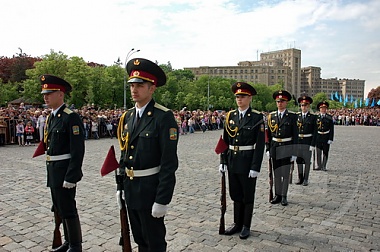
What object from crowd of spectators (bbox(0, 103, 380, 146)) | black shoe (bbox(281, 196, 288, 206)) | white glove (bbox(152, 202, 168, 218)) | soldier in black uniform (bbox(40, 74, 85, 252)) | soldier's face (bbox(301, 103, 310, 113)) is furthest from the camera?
crowd of spectators (bbox(0, 103, 380, 146))

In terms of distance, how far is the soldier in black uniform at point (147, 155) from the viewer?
127 inches

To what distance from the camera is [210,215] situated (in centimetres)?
591

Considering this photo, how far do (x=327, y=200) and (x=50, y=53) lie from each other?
45.9 m

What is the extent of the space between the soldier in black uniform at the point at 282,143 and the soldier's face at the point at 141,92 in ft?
13.6

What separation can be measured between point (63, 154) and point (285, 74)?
151m

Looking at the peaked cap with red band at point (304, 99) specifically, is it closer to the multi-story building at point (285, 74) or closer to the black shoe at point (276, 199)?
the black shoe at point (276, 199)

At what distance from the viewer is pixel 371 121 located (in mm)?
44656

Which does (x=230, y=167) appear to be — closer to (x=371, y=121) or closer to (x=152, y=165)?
(x=152, y=165)

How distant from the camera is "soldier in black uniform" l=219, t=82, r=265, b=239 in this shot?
5.07 metres

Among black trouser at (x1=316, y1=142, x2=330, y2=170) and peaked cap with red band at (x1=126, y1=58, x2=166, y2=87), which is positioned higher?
peaked cap with red band at (x1=126, y1=58, x2=166, y2=87)

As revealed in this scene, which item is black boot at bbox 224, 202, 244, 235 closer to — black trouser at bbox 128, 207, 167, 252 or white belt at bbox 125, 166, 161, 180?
black trouser at bbox 128, 207, 167, 252

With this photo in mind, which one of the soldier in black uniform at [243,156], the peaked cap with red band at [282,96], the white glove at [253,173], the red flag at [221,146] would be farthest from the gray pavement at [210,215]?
the peaked cap with red band at [282,96]

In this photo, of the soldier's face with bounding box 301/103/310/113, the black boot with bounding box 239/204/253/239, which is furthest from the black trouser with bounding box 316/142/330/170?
the black boot with bounding box 239/204/253/239

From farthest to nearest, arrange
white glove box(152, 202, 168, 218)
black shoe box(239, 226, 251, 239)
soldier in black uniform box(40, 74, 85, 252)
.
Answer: black shoe box(239, 226, 251, 239)
soldier in black uniform box(40, 74, 85, 252)
white glove box(152, 202, 168, 218)
